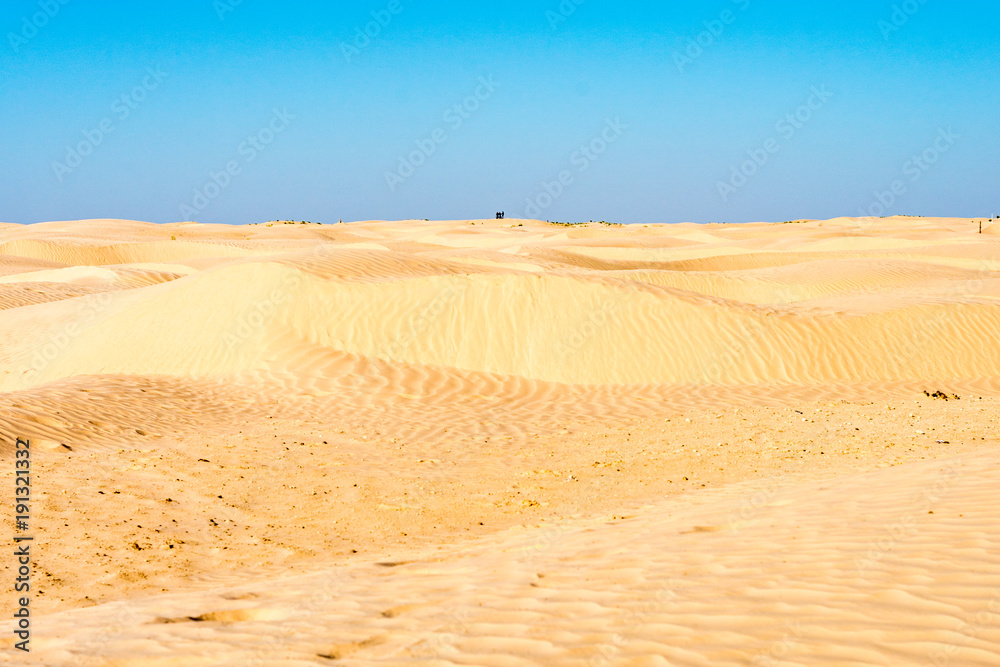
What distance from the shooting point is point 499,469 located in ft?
Answer: 29.4

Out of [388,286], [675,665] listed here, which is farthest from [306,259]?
[675,665]

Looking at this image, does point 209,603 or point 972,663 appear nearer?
point 972,663

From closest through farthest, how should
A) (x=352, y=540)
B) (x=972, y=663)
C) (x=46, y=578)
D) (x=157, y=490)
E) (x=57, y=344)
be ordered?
1. (x=972, y=663)
2. (x=46, y=578)
3. (x=352, y=540)
4. (x=157, y=490)
5. (x=57, y=344)

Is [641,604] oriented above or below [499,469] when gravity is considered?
below

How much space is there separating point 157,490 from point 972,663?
21.4ft

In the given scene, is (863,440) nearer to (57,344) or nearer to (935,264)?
(57,344)

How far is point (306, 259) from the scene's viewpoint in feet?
58.0

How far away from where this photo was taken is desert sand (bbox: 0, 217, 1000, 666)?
382cm

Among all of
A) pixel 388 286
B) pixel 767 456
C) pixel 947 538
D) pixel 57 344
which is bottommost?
pixel 947 538

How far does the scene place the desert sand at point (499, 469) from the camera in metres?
3.82

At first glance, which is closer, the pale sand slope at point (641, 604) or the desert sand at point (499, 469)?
the pale sand slope at point (641, 604)

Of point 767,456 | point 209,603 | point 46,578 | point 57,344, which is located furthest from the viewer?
point 57,344

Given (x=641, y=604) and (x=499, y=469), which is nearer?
(x=641, y=604)

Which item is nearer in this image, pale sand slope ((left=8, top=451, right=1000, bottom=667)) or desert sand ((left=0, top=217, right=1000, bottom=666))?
pale sand slope ((left=8, top=451, right=1000, bottom=667))
